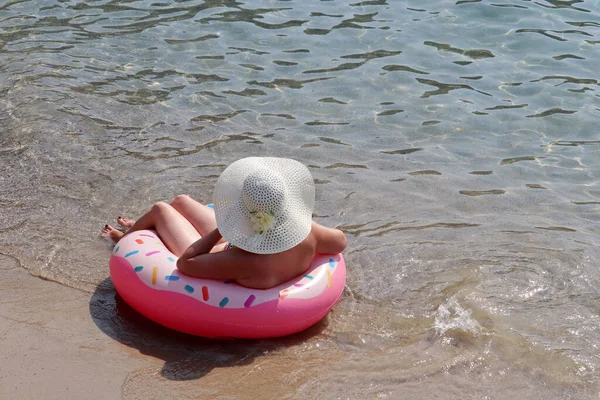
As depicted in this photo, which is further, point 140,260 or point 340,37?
point 340,37

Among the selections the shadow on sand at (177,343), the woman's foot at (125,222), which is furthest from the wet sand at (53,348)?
Answer: the woman's foot at (125,222)

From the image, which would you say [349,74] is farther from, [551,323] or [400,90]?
[551,323]

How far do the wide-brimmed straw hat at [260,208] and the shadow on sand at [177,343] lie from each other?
62cm

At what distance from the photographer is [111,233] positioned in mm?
5316

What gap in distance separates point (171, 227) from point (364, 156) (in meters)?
2.57

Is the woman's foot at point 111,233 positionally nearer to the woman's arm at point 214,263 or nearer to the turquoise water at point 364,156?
the turquoise water at point 364,156

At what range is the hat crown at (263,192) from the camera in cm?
406

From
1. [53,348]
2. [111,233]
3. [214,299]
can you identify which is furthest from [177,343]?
[111,233]

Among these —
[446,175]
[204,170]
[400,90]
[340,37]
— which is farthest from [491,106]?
[204,170]

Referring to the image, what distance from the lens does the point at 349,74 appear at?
856 cm

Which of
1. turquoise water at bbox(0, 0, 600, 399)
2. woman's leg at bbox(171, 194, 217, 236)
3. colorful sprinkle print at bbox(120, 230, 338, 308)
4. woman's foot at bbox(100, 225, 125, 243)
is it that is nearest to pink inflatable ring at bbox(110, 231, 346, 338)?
colorful sprinkle print at bbox(120, 230, 338, 308)

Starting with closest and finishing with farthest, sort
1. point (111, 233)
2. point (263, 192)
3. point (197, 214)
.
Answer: point (263, 192) → point (197, 214) → point (111, 233)

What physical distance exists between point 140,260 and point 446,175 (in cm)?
311

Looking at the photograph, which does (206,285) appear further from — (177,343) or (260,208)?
(260,208)
